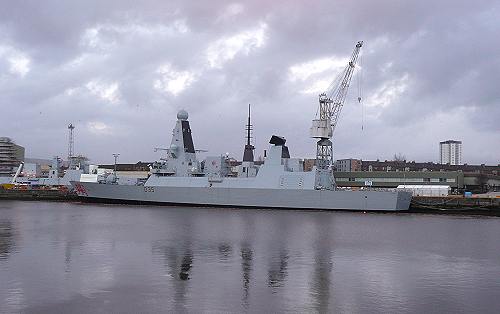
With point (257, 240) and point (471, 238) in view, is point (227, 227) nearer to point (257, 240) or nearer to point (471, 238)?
point (257, 240)

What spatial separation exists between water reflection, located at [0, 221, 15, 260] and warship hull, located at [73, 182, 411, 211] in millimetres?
19247

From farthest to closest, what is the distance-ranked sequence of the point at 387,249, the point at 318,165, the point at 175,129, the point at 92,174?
1. the point at 92,174
2. the point at 175,129
3. the point at 318,165
4. the point at 387,249

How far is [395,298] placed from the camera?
11.2 meters

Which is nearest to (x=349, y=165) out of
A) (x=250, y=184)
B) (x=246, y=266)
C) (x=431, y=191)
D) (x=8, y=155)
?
(x=431, y=191)

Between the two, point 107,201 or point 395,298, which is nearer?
point 395,298

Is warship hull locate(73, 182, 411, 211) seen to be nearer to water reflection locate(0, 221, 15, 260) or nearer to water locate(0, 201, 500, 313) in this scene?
water locate(0, 201, 500, 313)

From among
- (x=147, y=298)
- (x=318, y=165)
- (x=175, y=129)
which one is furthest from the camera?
(x=175, y=129)

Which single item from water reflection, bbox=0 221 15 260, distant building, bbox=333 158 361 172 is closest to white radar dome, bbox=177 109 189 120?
water reflection, bbox=0 221 15 260

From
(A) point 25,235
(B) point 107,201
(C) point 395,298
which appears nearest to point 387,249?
(C) point 395,298

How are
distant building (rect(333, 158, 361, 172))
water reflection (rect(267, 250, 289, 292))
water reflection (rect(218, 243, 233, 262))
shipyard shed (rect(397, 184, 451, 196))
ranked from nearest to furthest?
water reflection (rect(267, 250, 289, 292))
water reflection (rect(218, 243, 233, 262))
shipyard shed (rect(397, 184, 451, 196))
distant building (rect(333, 158, 361, 172))

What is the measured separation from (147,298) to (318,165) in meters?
35.1

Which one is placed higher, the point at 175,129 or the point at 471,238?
the point at 175,129

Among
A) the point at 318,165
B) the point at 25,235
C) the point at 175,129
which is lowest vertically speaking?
the point at 25,235

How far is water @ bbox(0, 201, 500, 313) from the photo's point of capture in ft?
34.3
